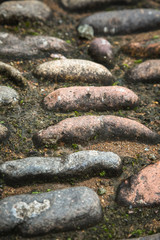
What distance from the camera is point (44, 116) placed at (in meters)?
3.36

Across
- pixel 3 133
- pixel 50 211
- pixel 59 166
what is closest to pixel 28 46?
pixel 3 133

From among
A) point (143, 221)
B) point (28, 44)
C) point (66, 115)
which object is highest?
point (28, 44)

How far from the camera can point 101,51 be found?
14.2 ft

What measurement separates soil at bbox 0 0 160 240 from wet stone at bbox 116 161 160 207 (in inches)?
2.4

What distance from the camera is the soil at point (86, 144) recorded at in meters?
2.54

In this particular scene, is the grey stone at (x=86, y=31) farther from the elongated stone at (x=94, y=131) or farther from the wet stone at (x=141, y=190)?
the wet stone at (x=141, y=190)

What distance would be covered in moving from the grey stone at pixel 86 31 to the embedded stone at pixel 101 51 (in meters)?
0.35

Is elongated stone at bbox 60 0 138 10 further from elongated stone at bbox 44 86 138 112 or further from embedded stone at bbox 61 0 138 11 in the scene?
elongated stone at bbox 44 86 138 112

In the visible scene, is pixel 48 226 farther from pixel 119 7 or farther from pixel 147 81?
pixel 119 7

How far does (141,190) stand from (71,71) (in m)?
1.83

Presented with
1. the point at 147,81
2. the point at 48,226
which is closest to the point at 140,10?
the point at 147,81

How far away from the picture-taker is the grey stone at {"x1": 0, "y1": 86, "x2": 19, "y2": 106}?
132 inches

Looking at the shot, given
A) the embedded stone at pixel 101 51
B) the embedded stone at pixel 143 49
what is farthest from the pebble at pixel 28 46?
the embedded stone at pixel 143 49

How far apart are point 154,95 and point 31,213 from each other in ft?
7.70
